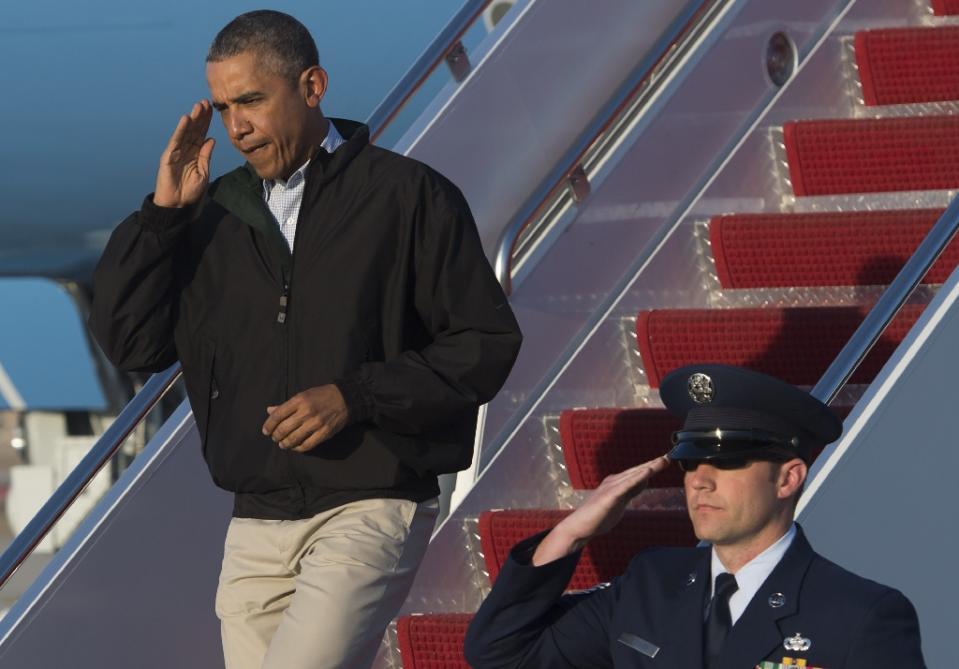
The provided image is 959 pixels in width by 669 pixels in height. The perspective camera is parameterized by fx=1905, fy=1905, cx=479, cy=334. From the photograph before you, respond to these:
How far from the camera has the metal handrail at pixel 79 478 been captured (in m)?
4.14

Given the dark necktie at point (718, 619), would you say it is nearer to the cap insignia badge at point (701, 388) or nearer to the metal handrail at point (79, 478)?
the cap insignia badge at point (701, 388)

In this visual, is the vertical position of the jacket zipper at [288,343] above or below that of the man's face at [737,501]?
above

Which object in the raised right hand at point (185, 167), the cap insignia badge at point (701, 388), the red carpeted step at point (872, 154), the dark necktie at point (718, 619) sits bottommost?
the red carpeted step at point (872, 154)

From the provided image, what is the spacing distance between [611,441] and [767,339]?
50 centimetres

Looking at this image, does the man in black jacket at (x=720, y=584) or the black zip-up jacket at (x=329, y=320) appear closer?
the man in black jacket at (x=720, y=584)

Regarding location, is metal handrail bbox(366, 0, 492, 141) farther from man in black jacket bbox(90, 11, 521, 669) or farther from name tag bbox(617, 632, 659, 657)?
name tag bbox(617, 632, 659, 657)

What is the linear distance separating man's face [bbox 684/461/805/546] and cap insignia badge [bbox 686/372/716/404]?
19 centimetres

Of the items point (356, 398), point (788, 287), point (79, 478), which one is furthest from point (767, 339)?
point (356, 398)

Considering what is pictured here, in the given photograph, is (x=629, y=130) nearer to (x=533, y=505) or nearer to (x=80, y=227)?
(x=533, y=505)

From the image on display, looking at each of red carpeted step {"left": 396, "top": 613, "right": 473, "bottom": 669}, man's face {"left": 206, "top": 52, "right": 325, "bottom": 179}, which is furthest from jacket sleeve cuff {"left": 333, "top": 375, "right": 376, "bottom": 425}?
red carpeted step {"left": 396, "top": 613, "right": 473, "bottom": 669}

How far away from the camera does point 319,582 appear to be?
10.3 feet

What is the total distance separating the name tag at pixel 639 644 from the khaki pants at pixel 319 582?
1.47 feet

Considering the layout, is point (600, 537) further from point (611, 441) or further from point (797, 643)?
point (797, 643)

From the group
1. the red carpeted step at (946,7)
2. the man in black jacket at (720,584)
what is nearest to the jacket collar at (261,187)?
the man in black jacket at (720,584)
